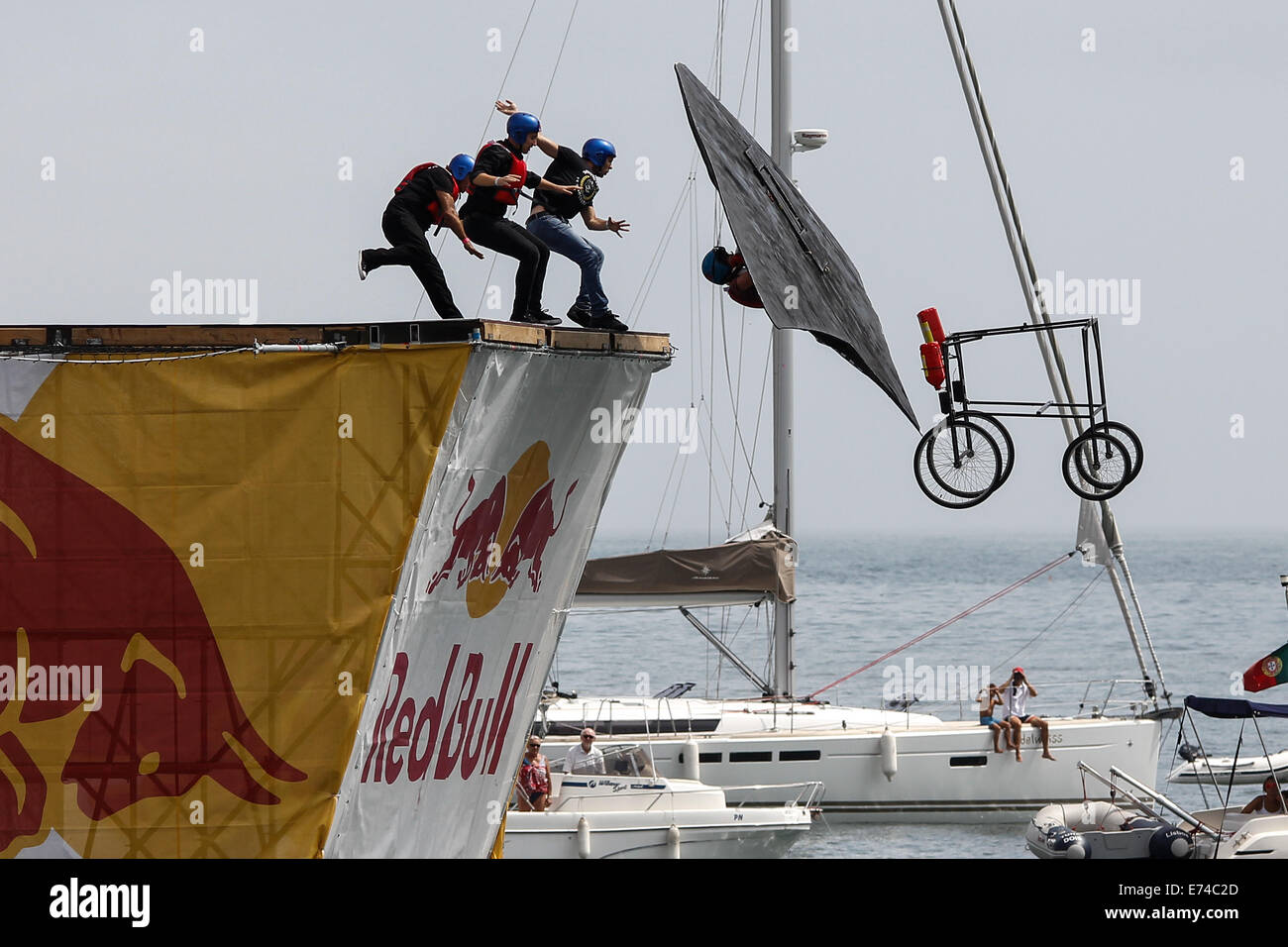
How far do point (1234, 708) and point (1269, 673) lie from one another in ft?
4.76

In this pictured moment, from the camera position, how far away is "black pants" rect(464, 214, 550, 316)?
1606cm

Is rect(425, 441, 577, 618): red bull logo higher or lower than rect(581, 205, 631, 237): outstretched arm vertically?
lower

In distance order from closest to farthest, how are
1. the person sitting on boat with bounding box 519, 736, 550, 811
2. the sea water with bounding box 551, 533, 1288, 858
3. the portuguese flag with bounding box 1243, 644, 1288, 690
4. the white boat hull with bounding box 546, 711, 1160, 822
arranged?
1. the portuguese flag with bounding box 1243, 644, 1288, 690
2. the person sitting on boat with bounding box 519, 736, 550, 811
3. the white boat hull with bounding box 546, 711, 1160, 822
4. the sea water with bounding box 551, 533, 1288, 858

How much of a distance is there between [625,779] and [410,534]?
14.0m

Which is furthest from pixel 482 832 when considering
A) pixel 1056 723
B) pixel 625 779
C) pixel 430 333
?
pixel 1056 723

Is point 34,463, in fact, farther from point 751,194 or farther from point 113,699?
point 751,194

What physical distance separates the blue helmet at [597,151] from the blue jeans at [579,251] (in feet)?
2.16

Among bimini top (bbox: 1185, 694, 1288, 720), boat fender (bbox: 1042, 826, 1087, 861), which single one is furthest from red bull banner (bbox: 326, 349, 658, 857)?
boat fender (bbox: 1042, 826, 1087, 861)

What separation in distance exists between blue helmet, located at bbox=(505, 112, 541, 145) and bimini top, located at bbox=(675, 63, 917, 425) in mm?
1712

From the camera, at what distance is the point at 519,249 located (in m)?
16.2

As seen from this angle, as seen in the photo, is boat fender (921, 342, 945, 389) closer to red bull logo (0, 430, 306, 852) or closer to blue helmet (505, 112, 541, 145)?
blue helmet (505, 112, 541, 145)
